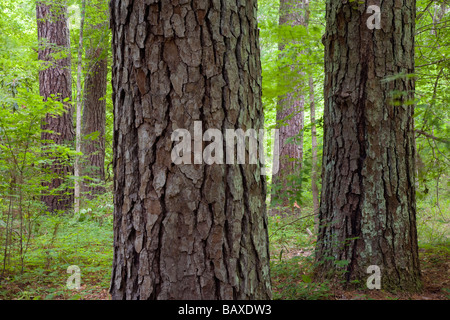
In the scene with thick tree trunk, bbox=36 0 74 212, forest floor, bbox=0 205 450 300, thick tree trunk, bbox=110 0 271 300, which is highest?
thick tree trunk, bbox=36 0 74 212

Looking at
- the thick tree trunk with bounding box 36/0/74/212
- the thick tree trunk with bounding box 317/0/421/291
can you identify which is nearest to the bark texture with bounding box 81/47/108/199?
the thick tree trunk with bounding box 36/0/74/212

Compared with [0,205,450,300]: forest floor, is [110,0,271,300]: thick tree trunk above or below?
above

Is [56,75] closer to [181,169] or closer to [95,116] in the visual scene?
[95,116]

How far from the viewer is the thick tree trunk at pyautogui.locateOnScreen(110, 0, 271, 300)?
1.68 m

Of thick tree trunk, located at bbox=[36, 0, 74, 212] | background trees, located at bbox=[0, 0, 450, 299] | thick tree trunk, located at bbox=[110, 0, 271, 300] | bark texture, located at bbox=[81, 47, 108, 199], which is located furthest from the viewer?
bark texture, located at bbox=[81, 47, 108, 199]

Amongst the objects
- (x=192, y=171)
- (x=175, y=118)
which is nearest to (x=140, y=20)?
(x=175, y=118)

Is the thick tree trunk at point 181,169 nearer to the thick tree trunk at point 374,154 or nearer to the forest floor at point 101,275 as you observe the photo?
the forest floor at point 101,275

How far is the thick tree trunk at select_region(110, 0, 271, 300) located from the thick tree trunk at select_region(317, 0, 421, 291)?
1638 millimetres

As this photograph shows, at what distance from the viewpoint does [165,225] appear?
1693 mm

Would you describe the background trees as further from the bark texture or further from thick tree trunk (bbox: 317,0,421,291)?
the bark texture

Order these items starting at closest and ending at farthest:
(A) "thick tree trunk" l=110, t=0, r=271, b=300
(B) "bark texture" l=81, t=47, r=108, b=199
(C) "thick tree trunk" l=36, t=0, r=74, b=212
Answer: (A) "thick tree trunk" l=110, t=0, r=271, b=300
(C) "thick tree trunk" l=36, t=0, r=74, b=212
(B) "bark texture" l=81, t=47, r=108, b=199

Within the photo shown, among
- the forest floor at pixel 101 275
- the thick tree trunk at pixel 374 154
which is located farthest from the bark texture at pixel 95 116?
the thick tree trunk at pixel 374 154
